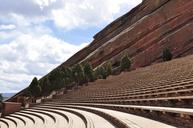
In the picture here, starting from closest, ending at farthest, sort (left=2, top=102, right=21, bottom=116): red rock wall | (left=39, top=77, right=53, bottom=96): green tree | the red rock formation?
(left=2, top=102, right=21, bottom=116): red rock wall < (left=39, top=77, right=53, bottom=96): green tree < the red rock formation

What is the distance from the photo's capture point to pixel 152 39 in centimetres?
8581

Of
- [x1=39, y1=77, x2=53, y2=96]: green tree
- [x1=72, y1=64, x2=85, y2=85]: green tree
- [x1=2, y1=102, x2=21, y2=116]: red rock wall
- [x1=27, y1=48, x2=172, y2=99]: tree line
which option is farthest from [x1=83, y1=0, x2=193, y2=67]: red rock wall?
[x1=2, y1=102, x2=21, y2=116]: red rock wall

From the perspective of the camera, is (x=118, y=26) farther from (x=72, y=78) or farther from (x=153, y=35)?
(x=72, y=78)

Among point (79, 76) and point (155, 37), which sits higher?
point (155, 37)

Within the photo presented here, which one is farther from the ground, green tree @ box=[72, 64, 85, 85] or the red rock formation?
the red rock formation

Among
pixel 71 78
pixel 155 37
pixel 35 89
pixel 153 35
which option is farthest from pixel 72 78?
pixel 153 35

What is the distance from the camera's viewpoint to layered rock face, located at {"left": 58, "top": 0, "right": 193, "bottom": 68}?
78156mm

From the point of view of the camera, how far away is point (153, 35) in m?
87.1

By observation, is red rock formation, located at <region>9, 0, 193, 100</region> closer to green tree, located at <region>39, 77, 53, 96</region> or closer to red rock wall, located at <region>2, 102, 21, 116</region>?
green tree, located at <region>39, 77, 53, 96</region>

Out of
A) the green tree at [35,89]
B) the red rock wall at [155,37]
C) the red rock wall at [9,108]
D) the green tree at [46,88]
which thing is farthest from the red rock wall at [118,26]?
the red rock wall at [9,108]

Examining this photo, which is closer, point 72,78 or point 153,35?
point 72,78

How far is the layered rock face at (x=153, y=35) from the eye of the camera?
7816 centimetres

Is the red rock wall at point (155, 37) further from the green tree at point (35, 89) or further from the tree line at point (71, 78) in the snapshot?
the green tree at point (35, 89)

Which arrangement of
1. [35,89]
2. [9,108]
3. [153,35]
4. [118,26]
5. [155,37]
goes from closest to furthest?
[9,108], [35,89], [155,37], [153,35], [118,26]
